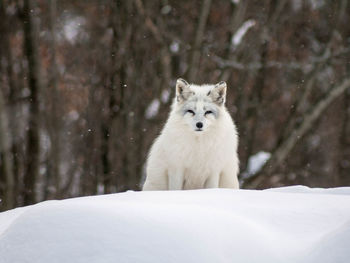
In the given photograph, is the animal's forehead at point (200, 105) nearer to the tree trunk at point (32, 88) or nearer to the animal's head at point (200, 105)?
the animal's head at point (200, 105)

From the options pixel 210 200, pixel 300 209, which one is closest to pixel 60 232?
pixel 210 200

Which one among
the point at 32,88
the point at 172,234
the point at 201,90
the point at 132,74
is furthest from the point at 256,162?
the point at 172,234

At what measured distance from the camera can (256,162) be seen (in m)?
14.7

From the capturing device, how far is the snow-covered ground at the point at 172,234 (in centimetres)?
335

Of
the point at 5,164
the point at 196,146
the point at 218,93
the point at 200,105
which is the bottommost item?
the point at 5,164

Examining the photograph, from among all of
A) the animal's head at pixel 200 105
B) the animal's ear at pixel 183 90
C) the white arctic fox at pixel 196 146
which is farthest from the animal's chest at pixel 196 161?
the animal's ear at pixel 183 90

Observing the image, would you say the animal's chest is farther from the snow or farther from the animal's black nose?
the snow

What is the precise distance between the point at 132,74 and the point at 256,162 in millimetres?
3572

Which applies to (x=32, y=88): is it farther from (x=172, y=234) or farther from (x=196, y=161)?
(x=172, y=234)

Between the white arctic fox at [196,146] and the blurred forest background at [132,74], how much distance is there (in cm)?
547

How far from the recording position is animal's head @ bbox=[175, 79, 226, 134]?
758 centimetres

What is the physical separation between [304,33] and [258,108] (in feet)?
8.78

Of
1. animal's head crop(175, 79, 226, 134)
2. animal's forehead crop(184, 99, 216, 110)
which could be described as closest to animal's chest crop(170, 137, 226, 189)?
animal's head crop(175, 79, 226, 134)

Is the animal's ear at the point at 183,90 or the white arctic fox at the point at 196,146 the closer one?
the white arctic fox at the point at 196,146
